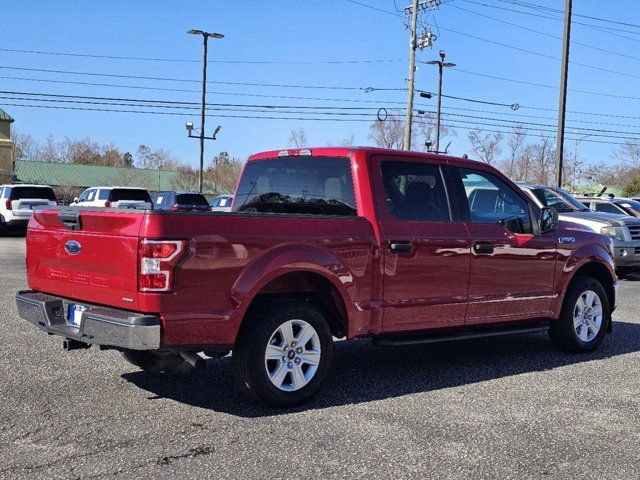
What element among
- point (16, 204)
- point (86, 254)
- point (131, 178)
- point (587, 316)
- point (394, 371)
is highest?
point (131, 178)

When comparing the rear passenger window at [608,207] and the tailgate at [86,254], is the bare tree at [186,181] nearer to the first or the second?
the rear passenger window at [608,207]

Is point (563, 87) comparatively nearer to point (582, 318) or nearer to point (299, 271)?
point (582, 318)

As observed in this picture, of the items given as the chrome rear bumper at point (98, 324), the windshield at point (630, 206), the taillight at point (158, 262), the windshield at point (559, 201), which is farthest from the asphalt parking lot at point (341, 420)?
the windshield at point (630, 206)

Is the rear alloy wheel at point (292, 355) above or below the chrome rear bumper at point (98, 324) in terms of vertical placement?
below

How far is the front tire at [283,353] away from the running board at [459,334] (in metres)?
0.66

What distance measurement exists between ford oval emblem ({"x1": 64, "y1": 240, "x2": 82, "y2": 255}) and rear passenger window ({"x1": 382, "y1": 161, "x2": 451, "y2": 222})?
2.39 metres

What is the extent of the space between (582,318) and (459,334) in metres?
1.90

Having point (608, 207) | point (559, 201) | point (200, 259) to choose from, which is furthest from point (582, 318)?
point (608, 207)

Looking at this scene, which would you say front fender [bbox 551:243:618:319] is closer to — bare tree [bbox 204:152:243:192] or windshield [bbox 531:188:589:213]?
windshield [bbox 531:188:589:213]

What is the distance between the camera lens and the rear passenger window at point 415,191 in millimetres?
5980

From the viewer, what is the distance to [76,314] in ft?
16.7

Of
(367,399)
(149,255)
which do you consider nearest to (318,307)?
(367,399)

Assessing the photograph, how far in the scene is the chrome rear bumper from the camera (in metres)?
4.55

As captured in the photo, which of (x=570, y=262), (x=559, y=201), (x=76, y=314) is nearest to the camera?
(x=76, y=314)
